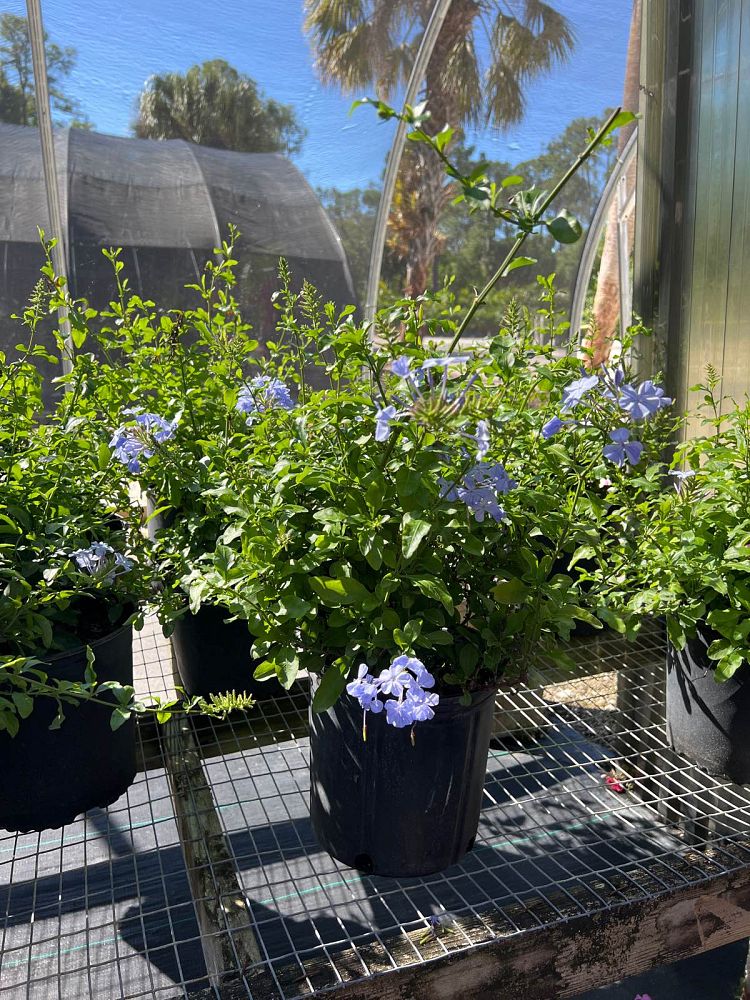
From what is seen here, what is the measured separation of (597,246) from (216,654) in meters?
5.19

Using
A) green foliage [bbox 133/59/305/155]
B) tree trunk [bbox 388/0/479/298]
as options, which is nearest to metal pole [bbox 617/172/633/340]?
tree trunk [bbox 388/0/479/298]

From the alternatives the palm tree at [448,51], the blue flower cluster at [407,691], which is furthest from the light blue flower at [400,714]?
the palm tree at [448,51]

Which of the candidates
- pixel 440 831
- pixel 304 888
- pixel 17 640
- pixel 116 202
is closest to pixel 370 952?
pixel 440 831

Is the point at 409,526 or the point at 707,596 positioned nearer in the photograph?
the point at 409,526

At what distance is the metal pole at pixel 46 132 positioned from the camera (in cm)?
365

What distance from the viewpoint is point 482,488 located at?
90 cm

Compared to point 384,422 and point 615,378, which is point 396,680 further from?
point 615,378

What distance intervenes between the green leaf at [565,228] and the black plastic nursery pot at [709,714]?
728 millimetres

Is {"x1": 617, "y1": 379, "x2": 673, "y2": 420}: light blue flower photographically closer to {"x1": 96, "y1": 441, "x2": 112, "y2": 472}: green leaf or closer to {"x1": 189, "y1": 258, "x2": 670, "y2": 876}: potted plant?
{"x1": 189, "y1": 258, "x2": 670, "y2": 876}: potted plant

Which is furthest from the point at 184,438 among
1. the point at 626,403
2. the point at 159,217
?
the point at 159,217

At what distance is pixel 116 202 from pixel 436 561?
3858 mm

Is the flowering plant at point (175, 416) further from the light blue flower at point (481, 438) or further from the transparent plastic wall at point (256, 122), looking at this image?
the transparent plastic wall at point (256, 122)

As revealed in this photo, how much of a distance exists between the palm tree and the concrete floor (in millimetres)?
4144

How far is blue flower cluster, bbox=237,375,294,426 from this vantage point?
1274 millimetres
